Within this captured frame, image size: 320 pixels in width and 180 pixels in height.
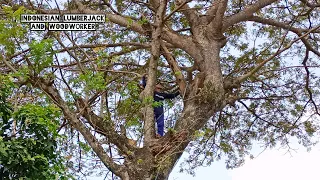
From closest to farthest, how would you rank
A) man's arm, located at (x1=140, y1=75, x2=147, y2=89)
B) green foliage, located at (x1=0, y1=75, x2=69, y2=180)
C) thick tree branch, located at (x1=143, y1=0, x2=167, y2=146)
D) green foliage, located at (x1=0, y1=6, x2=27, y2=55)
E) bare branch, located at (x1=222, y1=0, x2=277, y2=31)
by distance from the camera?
green foliage, located at (x1=0, y1=75, x2=69, y2=180), green foliage, located at (x1=0, y1=6, x2=27, y2=55), thick tree branch, located at (x1=143, y1=0, x2=167, y2=146), man's arm, located at (x1=140, y1=75, x2=147, y2=89), bare branch, located at (x1=222, y1=0, x2=277, y2=31)

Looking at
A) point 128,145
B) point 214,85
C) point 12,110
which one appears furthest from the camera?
point 214,85

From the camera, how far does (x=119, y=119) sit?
164 inches

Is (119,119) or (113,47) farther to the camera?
(113,47)

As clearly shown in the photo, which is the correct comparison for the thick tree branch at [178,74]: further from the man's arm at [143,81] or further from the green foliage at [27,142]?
the green foliage at [27,142]

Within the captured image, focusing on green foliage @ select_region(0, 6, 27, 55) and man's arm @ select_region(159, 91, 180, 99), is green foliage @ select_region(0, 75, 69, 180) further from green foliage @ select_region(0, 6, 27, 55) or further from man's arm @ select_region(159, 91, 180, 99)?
man's arm @ select_region(159, 91, 180, 99)

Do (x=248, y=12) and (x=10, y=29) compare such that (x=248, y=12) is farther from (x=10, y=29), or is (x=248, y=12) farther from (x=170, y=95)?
(x=10, y=29)

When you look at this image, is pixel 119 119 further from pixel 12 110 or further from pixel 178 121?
pixel 12 110

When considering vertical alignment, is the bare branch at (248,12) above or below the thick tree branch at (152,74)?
above

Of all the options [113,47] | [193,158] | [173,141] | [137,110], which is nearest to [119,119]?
[137,110]

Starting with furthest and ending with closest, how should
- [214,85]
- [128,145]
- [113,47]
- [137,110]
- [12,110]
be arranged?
[113,47]
[214,85]
[137,110]
[128,145]
[12,110]

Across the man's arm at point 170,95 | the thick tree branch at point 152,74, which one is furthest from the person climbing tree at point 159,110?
the thick tree branch at point 152,74

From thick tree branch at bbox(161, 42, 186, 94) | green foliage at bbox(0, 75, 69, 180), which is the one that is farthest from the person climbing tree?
green foliage at bbox(0, 75, 69, 180)

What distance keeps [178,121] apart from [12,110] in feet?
6.02

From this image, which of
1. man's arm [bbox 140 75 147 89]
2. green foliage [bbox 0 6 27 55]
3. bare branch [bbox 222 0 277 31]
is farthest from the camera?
bare branch [bbox 222 0 277 31]
